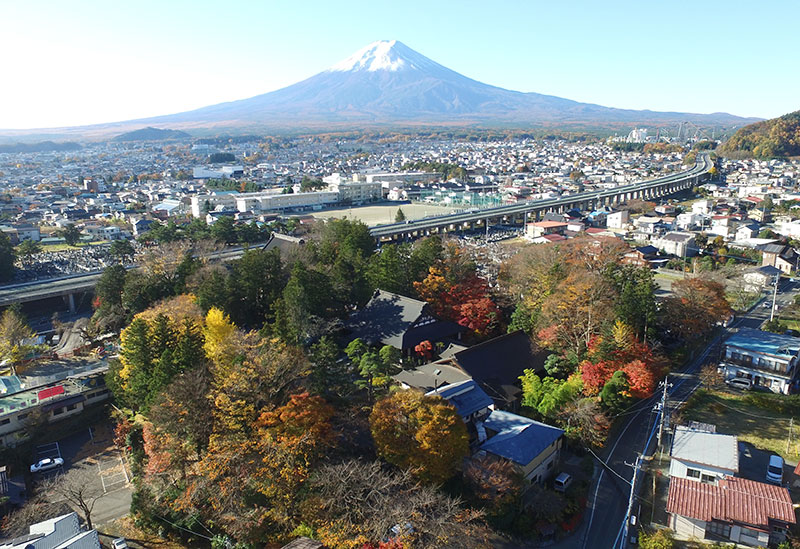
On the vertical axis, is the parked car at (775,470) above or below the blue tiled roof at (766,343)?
below

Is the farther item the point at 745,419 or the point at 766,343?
the point at 766,343

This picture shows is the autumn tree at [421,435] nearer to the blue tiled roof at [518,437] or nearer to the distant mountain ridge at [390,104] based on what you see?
the blue tiled roof at [518,437]

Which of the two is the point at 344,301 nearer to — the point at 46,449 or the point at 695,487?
the point at 46,449

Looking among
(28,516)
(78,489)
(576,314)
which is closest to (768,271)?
(576,314)

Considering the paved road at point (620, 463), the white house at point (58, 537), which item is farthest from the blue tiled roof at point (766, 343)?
the white house at point (58, 537)

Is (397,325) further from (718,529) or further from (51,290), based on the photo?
(51,290)
